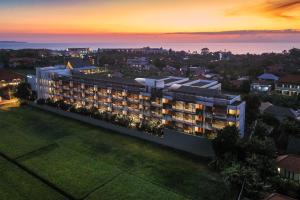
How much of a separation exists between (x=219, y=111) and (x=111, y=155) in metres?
16.5

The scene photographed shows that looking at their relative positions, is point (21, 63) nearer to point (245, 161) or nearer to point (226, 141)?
point (226, 141)

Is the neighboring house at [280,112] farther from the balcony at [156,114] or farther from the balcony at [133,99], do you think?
the balcony at [133,99]

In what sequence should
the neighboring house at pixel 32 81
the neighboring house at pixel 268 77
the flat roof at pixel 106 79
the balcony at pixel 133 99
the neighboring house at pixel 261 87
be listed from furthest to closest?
the neighboring house at pixel 268 77, the neighboring house at pixel 261 87, the neighboring house at pixel 32 81, the flat roof at pixel 106 79, the balcony at pixel 133 99

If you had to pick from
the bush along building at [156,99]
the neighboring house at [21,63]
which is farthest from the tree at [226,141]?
the neighboring house at [21,63]

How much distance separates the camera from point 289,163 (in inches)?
1184

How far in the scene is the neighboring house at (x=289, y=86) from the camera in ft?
227

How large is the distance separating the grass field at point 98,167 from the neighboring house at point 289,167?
6.73 metres

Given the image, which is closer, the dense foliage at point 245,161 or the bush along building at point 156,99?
the dense foliage at point 245,161

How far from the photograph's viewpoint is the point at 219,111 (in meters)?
38.5

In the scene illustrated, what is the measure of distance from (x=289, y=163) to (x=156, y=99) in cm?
2264

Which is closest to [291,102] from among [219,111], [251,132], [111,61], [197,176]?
[251,132]

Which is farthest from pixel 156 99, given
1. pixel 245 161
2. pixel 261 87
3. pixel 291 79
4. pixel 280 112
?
pixel 291 79

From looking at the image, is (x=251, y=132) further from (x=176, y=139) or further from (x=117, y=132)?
(x=117, y=132)

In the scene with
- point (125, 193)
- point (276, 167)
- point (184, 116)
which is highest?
point (184, 116)
